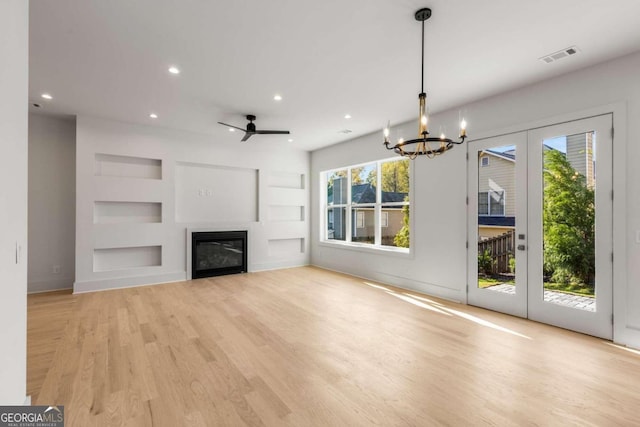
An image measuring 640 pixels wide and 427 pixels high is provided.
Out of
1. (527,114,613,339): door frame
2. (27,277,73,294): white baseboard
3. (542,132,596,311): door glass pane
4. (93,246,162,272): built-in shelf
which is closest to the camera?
(527,114,613,339): door frame

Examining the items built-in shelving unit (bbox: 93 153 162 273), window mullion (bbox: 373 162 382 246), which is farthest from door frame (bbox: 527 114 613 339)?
built-in shelving unit (bbox: 93 153 162 273)

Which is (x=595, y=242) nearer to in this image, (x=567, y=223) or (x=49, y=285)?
(x=567, y=223)

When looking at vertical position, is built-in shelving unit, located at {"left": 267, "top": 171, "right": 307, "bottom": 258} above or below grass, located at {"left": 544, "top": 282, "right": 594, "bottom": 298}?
above

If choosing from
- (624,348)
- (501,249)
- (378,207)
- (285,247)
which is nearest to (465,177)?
(501,249)

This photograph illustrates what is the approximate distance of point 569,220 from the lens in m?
3.42

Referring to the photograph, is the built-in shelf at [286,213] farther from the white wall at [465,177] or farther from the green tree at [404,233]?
the green tree at [404,233]

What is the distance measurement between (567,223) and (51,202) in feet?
25.9

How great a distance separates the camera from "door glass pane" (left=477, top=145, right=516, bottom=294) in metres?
3.92

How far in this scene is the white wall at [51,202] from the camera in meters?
5.02

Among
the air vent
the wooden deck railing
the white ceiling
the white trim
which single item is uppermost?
the white ceiling

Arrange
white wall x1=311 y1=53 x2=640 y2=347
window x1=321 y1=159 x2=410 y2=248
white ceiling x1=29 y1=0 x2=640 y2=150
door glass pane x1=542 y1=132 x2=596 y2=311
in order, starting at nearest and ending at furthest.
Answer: white ceiling x1=29 y1=0 x2=640 y2=150, white wall x1=311 y1=53 x2=640 y2=347, door glass pane x1=542 y1=132 x2=596 y2=311, window x1=321 y1=159 x2=410 y2=248

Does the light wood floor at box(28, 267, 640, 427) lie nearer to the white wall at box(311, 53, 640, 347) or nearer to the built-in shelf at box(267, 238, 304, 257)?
the white wall at box(311, 53, 640, 347)

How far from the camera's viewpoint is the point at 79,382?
2293mm

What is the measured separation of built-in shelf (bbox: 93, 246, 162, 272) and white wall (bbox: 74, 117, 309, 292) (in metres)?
0.02
